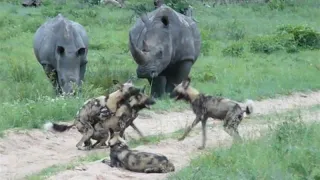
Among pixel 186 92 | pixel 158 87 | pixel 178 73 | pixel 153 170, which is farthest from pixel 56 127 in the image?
pixel 178 73

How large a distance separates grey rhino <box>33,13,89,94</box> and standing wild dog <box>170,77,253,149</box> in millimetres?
4314

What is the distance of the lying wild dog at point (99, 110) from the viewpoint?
36.9 feet

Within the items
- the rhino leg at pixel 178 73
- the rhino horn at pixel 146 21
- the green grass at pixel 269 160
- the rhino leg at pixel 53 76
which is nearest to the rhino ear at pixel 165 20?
the rhino horn at pixel 146 21

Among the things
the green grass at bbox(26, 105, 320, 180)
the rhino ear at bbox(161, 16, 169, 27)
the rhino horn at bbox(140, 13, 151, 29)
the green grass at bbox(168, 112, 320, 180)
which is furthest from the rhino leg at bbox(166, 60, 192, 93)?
the green grass at bbox(168, 112, 320, 180)

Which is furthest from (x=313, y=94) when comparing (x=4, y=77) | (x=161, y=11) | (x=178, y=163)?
(x=178, y=163)

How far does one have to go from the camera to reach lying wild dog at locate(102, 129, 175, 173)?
9.49 m

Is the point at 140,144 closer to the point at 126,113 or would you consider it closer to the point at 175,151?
the point at 126,113

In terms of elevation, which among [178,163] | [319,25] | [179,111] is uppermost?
[178,163]

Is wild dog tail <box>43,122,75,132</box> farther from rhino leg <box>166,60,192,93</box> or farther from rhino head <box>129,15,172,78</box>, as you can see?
rhino leg <box>166,60,192,93</box>

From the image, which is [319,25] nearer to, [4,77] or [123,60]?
[123,60]

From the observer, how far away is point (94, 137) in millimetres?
11555

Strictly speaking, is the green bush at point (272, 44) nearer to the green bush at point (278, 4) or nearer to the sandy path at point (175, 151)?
the sandy path at point (175, 151)

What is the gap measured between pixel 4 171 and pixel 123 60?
465 inches

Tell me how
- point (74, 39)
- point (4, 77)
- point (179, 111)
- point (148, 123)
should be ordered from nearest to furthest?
point (148, 123) < point (179, 111) < point (74, 39) < point (4, 77)
